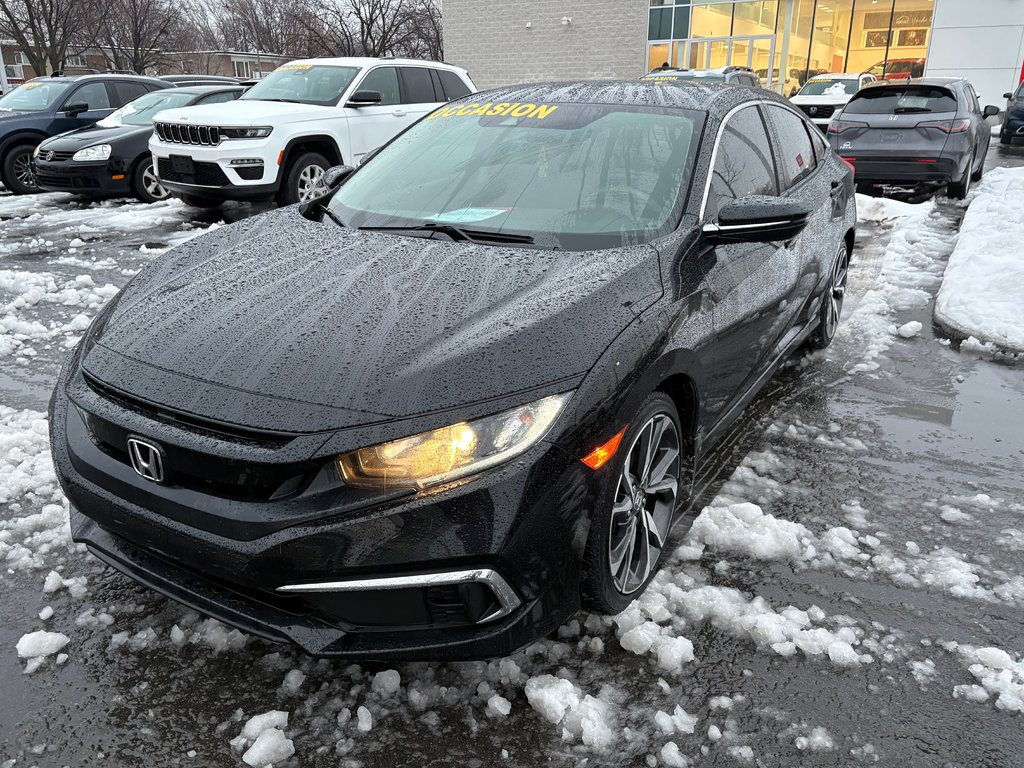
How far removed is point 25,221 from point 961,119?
1152 cm

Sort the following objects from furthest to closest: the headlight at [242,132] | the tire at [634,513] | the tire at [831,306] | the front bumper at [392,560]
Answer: the headlight at [242,132]
the tire at [831,306]
the tire at [634,513]
the front bumper at [392,560]

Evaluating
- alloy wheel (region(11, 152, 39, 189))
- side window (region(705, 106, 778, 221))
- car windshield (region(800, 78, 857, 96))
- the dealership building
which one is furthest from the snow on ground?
the dealership building

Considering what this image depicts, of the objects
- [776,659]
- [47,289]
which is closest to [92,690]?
[776,659]

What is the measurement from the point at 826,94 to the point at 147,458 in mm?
23767

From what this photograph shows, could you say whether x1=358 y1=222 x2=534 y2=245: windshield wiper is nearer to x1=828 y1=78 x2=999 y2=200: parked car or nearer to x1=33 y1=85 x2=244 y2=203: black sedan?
x1=33 y1=85 x2=244 y2=203: black sedan

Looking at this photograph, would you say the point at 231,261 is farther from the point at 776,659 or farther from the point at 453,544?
the point at 776,659

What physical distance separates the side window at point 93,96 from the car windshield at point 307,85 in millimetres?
3615

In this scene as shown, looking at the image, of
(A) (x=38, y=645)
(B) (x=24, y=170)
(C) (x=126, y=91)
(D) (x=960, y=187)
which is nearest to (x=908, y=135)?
(D) (x=960, y=187)

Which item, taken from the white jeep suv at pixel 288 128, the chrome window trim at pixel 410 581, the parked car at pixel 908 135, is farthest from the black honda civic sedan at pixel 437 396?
the parked car at pixel 908 135

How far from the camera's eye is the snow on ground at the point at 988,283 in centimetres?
538

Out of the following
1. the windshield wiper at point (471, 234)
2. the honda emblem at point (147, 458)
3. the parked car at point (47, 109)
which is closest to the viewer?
the honda emblem at point (147, 458)

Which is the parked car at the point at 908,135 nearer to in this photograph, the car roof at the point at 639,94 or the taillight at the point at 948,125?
the taillight at the point at 948,125

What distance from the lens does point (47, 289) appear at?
6.31 metres

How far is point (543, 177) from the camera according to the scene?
3160 mm
